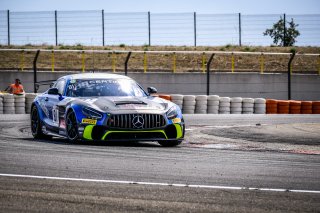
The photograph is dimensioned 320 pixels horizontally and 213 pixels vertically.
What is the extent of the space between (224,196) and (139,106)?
571 cm

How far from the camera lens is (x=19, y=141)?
1286cm

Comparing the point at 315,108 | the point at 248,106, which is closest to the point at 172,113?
the point at 248,106

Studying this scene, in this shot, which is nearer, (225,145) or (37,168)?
(37,168)

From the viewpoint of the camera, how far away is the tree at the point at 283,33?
4643 centimetres

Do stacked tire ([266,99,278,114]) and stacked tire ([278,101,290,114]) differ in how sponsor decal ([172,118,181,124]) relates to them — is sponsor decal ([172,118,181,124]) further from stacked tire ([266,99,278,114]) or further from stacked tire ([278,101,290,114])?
stacked tire ([278,101,290,114])

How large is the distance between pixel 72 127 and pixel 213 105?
1331 cm

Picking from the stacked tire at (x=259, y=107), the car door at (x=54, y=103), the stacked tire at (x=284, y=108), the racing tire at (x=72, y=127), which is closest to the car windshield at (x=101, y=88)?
the car door at (x=54, y=103)

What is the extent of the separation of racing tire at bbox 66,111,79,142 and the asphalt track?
19 centimetres

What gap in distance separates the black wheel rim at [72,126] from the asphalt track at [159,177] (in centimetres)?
21

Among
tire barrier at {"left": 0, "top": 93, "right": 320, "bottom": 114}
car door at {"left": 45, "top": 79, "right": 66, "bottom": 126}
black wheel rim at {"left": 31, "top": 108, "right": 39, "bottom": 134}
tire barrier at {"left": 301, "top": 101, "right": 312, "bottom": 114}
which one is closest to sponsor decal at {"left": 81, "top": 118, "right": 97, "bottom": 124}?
car door at {"left": 45, "top": 79, "right": 66, "bottom": 126}

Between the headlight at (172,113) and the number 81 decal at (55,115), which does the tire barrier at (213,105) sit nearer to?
the number 81 decal at (55,115)

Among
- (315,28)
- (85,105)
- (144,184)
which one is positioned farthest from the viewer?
(315,28)

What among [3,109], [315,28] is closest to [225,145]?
[3,109]

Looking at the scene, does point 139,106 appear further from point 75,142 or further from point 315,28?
point 315,28
